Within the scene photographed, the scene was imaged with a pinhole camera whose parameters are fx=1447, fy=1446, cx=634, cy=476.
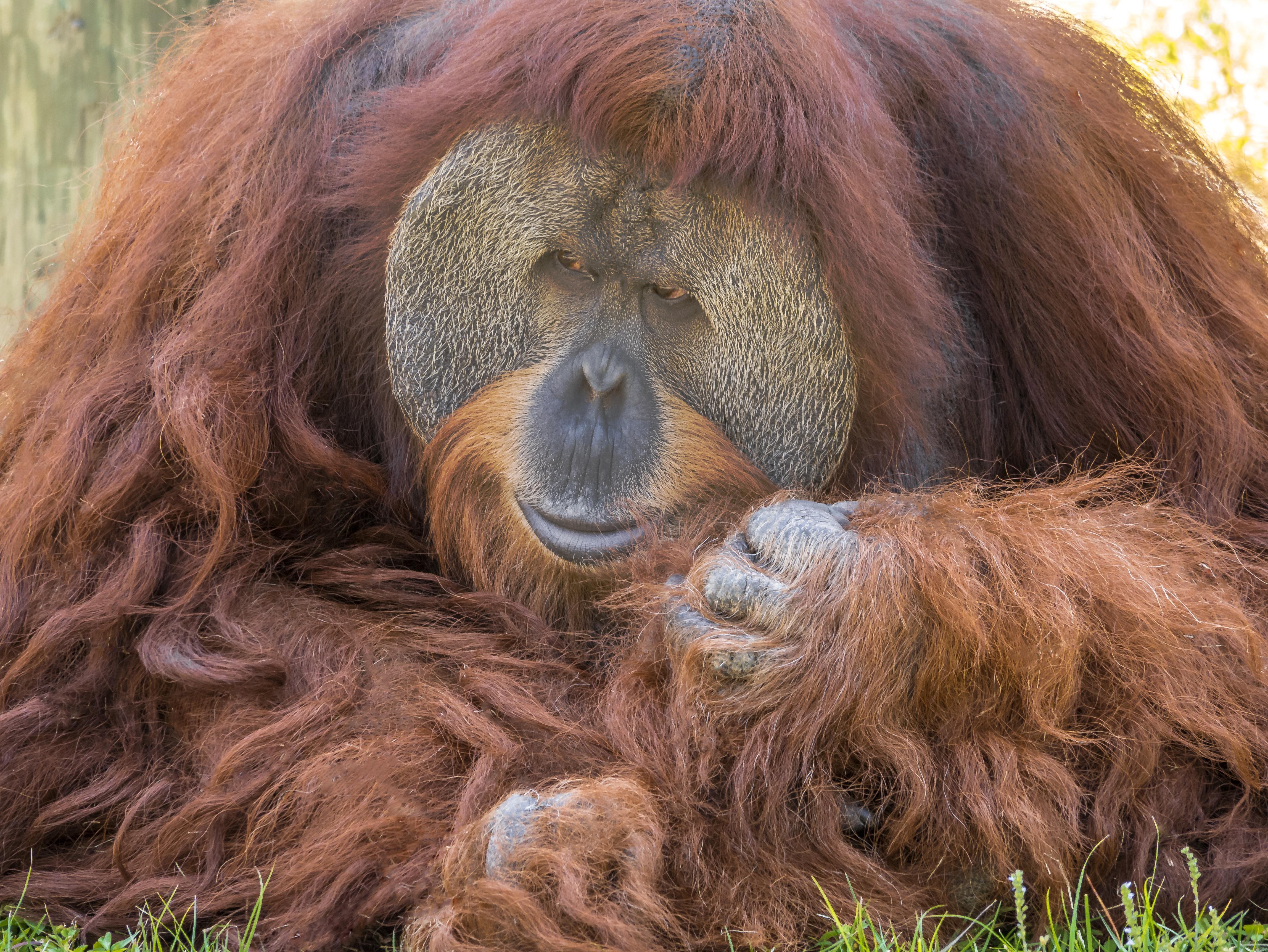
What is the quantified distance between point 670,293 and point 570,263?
0.15 meters

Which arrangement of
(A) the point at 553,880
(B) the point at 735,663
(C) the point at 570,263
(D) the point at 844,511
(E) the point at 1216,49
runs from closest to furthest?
(A) the point at 553,880, (B) the point at 735,663, (D) the point at 844,511, (C) the point at 570,263, (E) the point at 1216,49

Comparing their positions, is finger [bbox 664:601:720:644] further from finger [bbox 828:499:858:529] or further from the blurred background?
the blurred background

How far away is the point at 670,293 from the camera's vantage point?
6.61ft

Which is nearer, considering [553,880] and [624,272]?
[553,880]

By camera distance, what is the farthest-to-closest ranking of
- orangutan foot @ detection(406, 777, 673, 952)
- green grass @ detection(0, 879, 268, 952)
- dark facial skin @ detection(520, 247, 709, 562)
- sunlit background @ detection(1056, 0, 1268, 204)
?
sunlit background @ detection(1056, 0, 1268, 204) → dark facial skin @ detection(520, 247, 709, 562) → green grass @ detection(0, 879, 268, 952) → orangutan foot @ detection(406, 777, 673, 952)

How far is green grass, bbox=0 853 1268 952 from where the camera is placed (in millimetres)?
1597

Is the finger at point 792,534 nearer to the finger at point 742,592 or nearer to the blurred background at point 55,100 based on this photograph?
the finger at point 742,592

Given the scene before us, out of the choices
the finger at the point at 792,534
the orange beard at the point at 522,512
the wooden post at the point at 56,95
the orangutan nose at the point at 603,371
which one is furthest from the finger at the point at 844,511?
the wooden post at the point at 56,95

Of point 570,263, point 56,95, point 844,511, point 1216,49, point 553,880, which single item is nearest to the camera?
point 553,880

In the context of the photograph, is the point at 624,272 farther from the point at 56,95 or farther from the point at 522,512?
the point at 56,95

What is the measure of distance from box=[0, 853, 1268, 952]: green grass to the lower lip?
0.57 meters

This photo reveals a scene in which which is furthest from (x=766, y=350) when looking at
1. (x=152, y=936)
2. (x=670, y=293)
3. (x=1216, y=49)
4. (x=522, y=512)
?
(x=1216, y=49)

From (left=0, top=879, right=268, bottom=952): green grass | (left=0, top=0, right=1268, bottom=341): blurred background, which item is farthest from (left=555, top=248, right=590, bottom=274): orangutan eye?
(left=0, top=0, right=1268, bottom=341): blurred background

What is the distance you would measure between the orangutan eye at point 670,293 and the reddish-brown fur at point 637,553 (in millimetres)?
173
